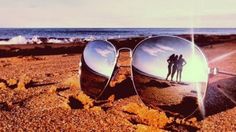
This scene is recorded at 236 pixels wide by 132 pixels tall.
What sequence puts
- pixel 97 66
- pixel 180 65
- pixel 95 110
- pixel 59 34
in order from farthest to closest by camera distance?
pixel 59 34 → pixel 97 66 → pixel 95 110 → pixel 180 65

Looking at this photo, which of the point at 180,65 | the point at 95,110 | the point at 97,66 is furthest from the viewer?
the point at 97,66

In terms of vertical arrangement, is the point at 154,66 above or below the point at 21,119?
above

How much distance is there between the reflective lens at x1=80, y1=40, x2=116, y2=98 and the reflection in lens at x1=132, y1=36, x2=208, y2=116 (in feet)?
1.63

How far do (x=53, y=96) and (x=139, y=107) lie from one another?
128 centimetres

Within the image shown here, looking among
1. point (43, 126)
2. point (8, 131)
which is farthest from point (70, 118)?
point (8, 131)

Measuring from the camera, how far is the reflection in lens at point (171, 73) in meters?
3.46

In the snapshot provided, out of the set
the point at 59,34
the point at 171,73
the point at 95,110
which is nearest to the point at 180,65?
the point at 171,73

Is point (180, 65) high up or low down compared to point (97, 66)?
up

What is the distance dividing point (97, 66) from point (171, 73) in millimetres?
1203

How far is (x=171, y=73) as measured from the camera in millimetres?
3590

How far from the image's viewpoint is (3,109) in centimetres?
393

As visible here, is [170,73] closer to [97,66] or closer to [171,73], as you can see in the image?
[171,73]

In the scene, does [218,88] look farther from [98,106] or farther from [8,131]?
[8,131]

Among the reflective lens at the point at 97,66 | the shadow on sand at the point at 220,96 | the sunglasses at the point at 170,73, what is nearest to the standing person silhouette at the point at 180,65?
the sunglasses at the point at 170,73
